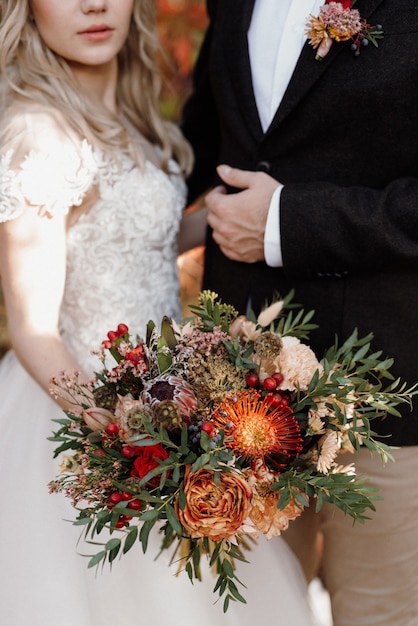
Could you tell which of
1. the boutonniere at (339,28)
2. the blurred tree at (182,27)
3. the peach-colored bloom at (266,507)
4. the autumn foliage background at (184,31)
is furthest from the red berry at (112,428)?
the blurred tree at (182,27)

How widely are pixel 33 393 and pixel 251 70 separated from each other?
1.15 m

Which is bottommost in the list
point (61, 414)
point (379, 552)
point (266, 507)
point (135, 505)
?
point (379, 552)

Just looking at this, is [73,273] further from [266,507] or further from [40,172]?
[266,507]

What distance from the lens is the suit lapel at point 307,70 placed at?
6.04ft

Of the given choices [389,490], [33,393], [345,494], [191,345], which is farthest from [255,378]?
[33,393]

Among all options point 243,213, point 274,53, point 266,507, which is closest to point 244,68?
point 274,53

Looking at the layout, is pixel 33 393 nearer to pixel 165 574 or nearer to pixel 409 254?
pixel 165 574

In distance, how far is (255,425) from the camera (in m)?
1.38

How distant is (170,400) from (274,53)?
1131mm

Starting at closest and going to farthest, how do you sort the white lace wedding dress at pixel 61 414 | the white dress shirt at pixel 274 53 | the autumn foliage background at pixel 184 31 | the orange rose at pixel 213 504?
the orange rose at pixel 213 504 → the white lace wedding dress at pixel 61 414 → the white dress shirt at pixel 274 53 → the autumn foliage background at pixel 184 31

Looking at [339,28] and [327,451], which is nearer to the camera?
[327,451]

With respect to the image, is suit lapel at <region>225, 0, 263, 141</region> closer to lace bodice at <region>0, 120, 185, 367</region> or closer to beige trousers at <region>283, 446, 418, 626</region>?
lace bodice at <region>0, 120, 185, 367</region>

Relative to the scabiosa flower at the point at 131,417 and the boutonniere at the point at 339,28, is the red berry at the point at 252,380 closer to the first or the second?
the scabiosa flower at the point at 131,417

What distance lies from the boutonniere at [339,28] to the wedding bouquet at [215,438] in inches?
31.5
